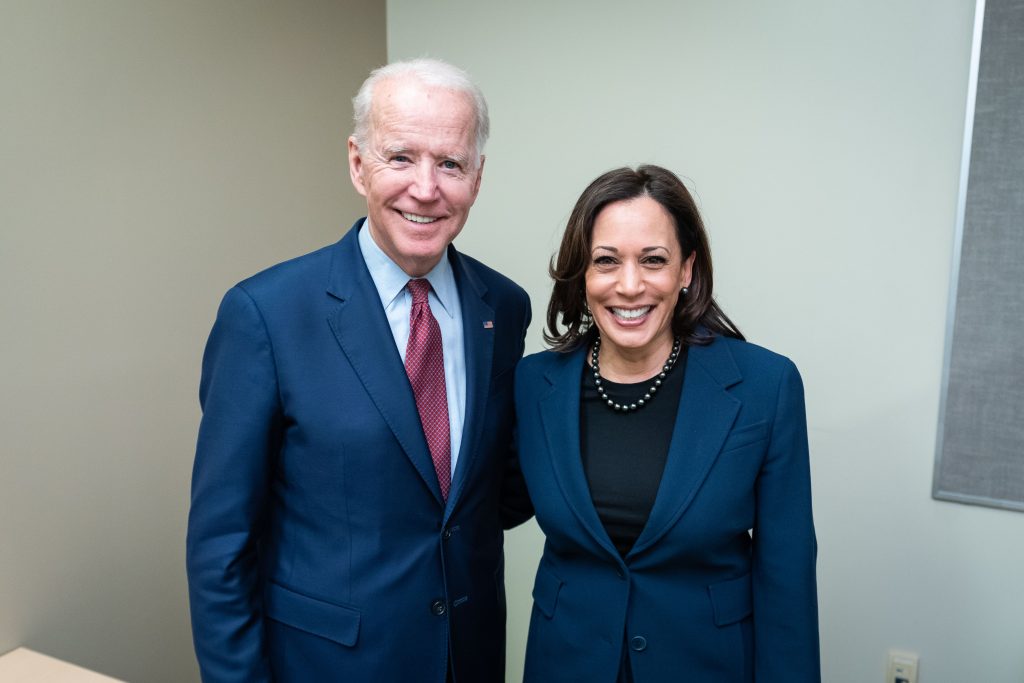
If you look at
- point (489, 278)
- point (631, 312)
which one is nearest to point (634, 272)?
A: point (631, 312)

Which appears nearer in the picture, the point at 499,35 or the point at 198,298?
the point at 198,298

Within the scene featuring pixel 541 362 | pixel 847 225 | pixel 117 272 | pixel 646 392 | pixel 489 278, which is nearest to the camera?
pixel 646 392

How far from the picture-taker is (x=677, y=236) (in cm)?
160

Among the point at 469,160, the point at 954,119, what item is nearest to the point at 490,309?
the point at 469,160

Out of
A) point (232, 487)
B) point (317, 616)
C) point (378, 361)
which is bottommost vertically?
point (317, 616)

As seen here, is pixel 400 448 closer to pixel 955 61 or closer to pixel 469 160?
pixel 469 160

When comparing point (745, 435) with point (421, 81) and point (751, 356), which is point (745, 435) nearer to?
point (751, 356)

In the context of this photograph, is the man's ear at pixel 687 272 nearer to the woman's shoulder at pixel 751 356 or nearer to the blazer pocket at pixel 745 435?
the woman's shoulder at pixel 751 356

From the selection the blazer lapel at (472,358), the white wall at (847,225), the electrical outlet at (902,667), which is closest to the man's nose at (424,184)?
the blazer lapel at (472,358)

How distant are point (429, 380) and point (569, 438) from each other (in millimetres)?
281

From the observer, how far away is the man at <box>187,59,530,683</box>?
1.48m

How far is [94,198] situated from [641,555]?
57.9 inches

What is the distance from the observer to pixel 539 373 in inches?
66.4

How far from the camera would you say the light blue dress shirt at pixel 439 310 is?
5.24ft
